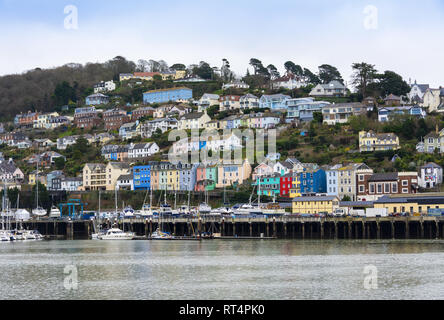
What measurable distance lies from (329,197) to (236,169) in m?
22.5

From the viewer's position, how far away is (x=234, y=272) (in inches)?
1911

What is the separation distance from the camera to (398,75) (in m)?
135

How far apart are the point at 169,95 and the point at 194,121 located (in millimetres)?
27335

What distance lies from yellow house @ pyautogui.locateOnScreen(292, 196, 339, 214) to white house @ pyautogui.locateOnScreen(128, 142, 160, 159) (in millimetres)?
43157

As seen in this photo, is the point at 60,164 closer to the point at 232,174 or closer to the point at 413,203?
the point at 232,174

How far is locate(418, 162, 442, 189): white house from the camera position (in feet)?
306

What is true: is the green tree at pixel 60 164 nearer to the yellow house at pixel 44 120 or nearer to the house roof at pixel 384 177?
the yellow house at pixel 44 120

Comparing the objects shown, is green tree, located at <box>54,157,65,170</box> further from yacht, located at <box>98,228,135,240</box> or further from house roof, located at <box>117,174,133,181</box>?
yacht, located at <box>98,228,135,240</box>

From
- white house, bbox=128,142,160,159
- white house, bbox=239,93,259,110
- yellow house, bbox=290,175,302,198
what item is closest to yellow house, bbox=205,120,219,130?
white house, bbox=128,142,160,159

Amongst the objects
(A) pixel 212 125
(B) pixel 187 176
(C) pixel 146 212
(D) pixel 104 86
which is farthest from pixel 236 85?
(C) pixel 146 212

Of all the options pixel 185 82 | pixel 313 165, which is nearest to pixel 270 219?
pixel 313 165
